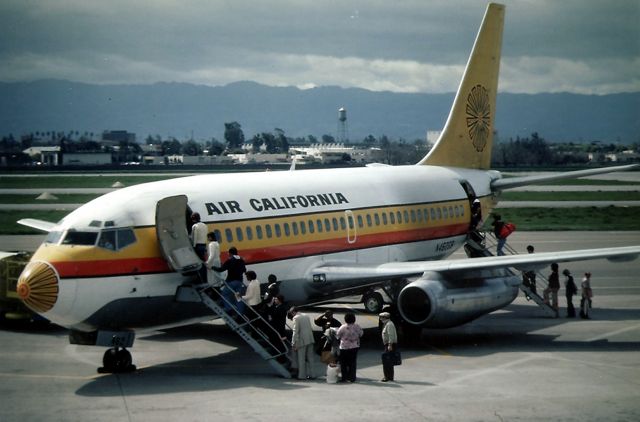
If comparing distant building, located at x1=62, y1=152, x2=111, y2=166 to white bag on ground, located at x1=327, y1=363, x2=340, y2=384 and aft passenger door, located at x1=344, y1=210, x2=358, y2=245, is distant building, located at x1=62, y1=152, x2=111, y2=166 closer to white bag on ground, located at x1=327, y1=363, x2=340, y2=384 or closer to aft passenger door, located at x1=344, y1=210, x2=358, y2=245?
aft passenger door, located at x1=344, y1=210, x2=358, y2=245

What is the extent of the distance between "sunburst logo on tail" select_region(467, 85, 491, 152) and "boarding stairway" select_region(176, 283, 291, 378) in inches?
764

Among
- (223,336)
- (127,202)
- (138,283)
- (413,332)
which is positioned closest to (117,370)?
(138,283)

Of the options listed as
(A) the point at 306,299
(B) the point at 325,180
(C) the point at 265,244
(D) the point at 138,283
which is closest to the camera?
(D) the point at 138,283

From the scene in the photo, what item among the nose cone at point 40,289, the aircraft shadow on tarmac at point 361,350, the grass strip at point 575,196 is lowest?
the aircraft shadow on tarmac at point 361,350

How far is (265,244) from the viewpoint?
28.2m

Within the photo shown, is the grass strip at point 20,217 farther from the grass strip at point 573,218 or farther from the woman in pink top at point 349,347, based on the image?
the woman in pink top at point 349,347

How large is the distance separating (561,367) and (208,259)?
31.0ft

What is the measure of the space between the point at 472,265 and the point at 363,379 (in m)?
5.97

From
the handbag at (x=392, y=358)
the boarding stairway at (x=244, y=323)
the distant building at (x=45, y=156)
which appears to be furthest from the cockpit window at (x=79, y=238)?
the distant building at (x=45, y=156)

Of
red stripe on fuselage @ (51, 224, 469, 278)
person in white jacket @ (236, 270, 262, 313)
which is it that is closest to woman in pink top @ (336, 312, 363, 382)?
person in white jacket @ (236, 270, 262, 313)

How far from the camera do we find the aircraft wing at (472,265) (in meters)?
28.3

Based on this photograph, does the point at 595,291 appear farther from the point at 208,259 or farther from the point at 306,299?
the point at 208,259

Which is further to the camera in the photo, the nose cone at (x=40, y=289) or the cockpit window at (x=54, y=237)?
the cockpit window at (x=54, y=237)

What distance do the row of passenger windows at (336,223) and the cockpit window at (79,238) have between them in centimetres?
373
